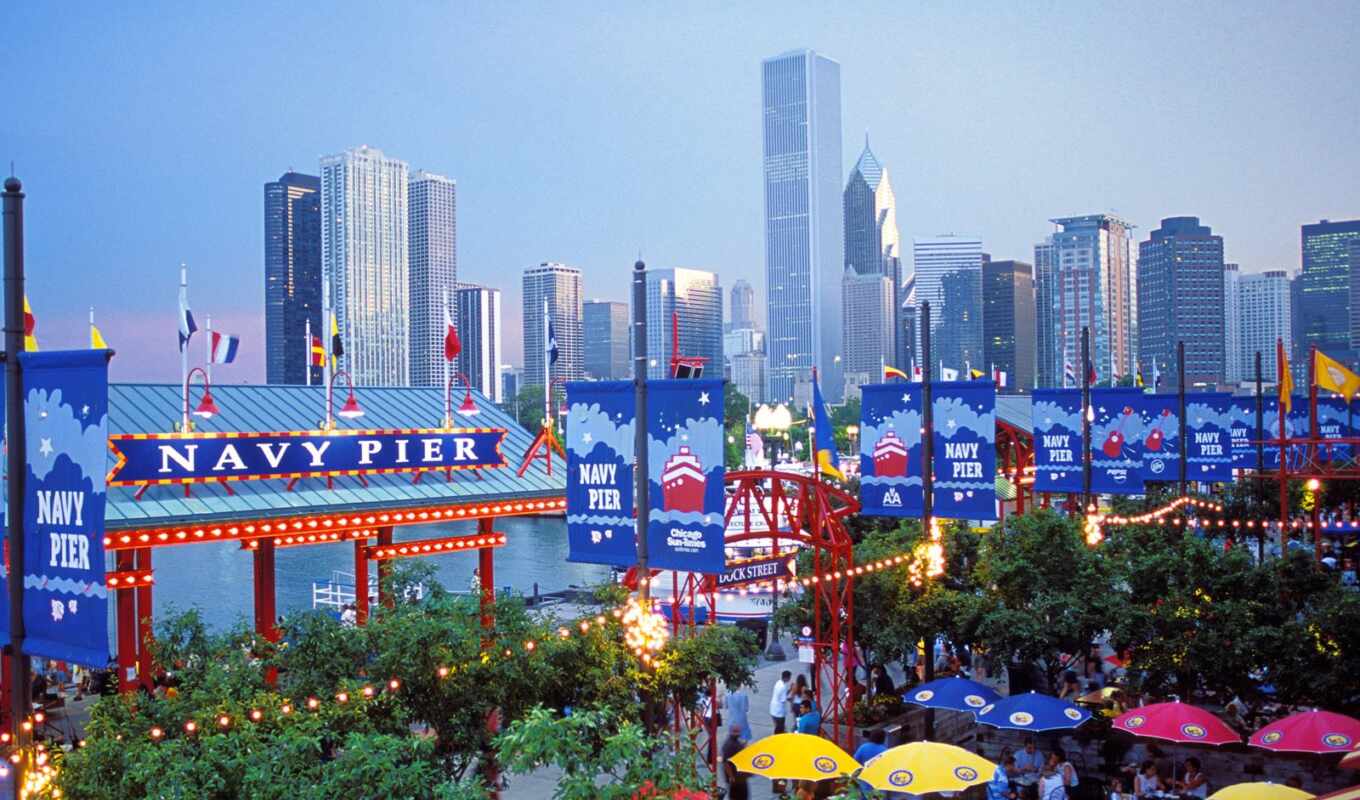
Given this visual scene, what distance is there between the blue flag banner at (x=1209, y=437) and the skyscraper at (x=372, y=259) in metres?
97.0

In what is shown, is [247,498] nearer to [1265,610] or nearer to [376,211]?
[1265,610]

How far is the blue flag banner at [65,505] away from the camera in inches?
379

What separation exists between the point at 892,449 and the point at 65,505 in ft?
52.5

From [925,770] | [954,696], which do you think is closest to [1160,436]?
[954,696]

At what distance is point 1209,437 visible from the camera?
3966 centimetres

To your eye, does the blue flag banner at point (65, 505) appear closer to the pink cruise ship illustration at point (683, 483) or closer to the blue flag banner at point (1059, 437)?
the pink cruise ship illustration at point (683, 483)

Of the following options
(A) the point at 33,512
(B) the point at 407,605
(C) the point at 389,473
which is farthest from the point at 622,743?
(C) the point at 389,473

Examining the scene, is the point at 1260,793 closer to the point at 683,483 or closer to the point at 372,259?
the point at 683,483

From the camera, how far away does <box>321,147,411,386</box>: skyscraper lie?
13750 centimetres

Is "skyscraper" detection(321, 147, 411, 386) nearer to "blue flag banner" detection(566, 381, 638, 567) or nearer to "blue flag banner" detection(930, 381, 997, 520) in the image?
"blue flag banner" detection(930, 381, 997, 520)

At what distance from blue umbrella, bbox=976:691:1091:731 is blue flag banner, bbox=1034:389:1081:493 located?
1036cm

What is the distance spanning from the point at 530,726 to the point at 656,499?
16.7 ft

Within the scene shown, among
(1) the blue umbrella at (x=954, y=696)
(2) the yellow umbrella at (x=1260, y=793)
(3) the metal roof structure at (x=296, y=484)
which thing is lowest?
(1) the blue umbrella at (x=954, y=696)

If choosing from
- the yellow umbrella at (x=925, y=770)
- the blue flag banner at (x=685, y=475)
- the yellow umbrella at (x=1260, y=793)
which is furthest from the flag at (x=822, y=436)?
the yellow umbrella at (x=1260, y=793)
